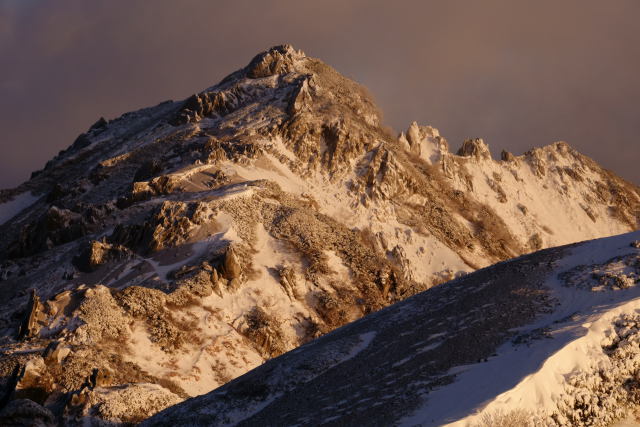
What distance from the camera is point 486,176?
100 m

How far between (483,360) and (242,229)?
3901 centimetres

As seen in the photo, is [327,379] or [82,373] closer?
[327,379]

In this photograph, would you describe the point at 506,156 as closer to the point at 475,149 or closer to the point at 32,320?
the point at 475,149

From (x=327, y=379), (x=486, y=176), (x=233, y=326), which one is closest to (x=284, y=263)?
(x=233, y=326)

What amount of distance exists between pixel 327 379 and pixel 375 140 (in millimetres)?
55647

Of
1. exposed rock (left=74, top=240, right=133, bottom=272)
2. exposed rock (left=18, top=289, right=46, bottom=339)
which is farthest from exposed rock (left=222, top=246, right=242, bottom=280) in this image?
exposed rock (left=18, top=289, right=46, bottom=339)

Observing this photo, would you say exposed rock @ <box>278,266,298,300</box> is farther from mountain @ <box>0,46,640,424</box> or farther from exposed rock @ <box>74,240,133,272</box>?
exposed rock @ <box>74,240,133,272</box>

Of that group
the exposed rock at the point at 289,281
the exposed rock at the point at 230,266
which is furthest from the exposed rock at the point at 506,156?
the exposed rock at the point at 230,266

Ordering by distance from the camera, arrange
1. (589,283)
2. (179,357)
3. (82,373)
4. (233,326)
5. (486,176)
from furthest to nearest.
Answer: (486,176) → (233,326) → (179,357) → (82,373) → (589,283)

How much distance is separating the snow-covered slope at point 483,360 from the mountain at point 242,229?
8.81m

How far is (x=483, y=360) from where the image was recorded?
92.6 ft

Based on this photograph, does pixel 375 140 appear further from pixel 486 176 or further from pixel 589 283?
pixel 589 283

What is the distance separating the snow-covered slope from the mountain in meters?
8.81

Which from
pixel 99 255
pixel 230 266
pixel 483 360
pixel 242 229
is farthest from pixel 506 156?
pixel 483 360
